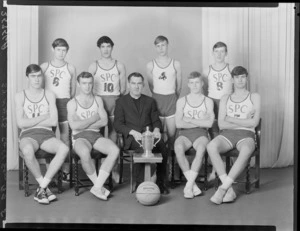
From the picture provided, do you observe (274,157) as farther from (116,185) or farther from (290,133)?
(116,185)

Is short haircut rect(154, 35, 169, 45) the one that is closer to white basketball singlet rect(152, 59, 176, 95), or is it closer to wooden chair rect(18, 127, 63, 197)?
white basketball singlet rect(152, 59, 176, 95)

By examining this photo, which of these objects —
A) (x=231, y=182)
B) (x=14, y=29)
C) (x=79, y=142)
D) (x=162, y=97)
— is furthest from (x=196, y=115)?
(x=14, y=29)

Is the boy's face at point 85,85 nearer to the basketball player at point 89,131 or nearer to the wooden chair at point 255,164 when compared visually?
the basketball player at point 89,131

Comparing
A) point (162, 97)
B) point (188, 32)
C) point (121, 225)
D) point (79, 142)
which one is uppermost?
point (188, 32)

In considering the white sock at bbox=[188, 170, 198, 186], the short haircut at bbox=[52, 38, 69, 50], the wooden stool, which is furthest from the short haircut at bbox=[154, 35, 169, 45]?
the white sock at bbox=[188, 170, 198, 186]

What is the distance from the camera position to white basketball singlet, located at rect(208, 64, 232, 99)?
361 cm

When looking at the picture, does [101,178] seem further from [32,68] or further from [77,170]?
[32,68]

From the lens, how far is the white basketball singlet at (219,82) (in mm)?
3607

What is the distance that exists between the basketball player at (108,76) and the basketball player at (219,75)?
23.4 inches

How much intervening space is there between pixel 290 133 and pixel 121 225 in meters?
1.30

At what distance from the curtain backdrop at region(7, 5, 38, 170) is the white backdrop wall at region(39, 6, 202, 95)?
0.06m

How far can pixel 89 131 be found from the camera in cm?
361

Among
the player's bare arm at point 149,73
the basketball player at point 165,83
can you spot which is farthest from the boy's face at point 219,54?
the player's bare arm at point 149,73

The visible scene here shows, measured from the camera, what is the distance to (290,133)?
3613 mm
